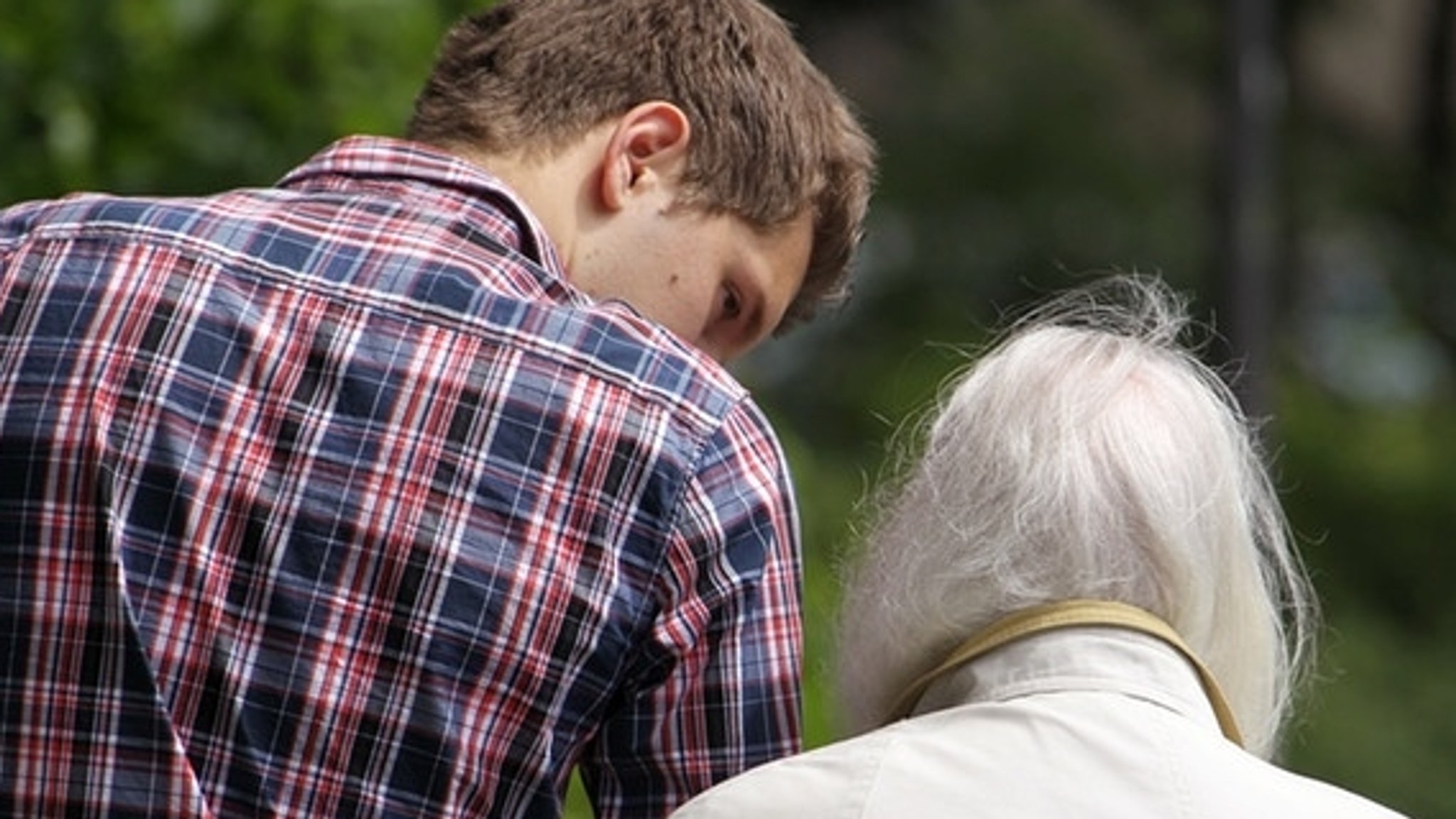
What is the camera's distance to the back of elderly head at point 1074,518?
2389 millimetres

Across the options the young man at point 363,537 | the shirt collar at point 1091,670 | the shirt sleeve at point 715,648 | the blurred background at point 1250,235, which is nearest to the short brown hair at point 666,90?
the young man at point 363,537

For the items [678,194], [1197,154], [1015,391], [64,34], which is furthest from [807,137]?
[1197,154]

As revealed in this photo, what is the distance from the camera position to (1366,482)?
38.7ft

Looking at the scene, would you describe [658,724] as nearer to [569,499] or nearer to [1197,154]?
[569,499]

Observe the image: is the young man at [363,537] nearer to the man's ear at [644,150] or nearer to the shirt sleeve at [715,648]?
the shirt sleeve at [715,648]

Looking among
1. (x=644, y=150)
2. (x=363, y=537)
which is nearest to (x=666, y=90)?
(x=644, y=150)

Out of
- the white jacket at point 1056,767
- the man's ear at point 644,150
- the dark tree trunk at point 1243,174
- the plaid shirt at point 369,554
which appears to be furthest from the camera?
the dark tree trunk at point 1243,174

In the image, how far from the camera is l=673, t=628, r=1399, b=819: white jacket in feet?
7.27

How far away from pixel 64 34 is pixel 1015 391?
2.49 metres

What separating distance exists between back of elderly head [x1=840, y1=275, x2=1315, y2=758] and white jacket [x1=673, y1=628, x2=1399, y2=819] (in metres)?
0.09

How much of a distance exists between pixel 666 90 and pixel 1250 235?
6.57m

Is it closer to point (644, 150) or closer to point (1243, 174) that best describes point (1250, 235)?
point (1243, 174)

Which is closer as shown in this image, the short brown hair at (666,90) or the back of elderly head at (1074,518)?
the back of elderly head at (1074,518)

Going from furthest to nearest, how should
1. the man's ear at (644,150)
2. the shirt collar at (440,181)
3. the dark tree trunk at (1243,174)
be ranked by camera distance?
the dark tree trunk at (1243,174) < the man's ear at (644,150) < the shirt collar at (440,181)
